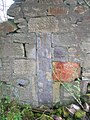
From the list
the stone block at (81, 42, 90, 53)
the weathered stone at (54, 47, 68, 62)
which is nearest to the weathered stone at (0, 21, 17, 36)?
the weathered stone at (54, 47, 68, 62)

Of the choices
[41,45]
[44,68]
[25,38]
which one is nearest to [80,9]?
[41,45]

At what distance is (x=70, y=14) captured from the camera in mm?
4133

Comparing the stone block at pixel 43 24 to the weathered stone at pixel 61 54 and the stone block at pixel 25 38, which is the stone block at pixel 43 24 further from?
the weathered stone at pixel 61 54

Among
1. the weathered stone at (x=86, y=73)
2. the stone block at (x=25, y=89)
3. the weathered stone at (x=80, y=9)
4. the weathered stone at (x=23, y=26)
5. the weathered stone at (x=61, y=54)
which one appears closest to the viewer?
the weathered stone at (x=80, y=9)

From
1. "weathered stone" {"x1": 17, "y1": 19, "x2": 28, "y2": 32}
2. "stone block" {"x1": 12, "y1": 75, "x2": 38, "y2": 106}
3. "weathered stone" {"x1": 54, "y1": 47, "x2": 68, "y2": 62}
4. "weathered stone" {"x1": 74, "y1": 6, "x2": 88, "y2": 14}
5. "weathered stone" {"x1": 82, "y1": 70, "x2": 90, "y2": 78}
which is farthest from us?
"stone block" {"x1": 12, "y1": 75, "x2": 38, "y2": 106}

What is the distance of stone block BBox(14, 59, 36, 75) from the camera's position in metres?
4.45

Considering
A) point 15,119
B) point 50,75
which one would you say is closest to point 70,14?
point 50,75

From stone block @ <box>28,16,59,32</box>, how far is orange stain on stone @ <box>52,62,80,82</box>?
0.54 meters

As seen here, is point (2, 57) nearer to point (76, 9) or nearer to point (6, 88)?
point (6, 88)

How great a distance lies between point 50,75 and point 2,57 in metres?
0.78

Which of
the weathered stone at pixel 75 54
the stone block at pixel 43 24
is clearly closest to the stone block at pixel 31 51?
the stone block at pixel 43 24

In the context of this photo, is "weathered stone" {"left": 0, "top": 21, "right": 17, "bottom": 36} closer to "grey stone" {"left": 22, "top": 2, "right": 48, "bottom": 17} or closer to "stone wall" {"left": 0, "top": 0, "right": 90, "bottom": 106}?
"stone wall" {"left": 0, "top": 0, "right": 90, "bottom": 106}

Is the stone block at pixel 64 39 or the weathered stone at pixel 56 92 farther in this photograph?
the weathered stone at pixel 56 92

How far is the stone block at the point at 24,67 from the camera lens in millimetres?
4445
